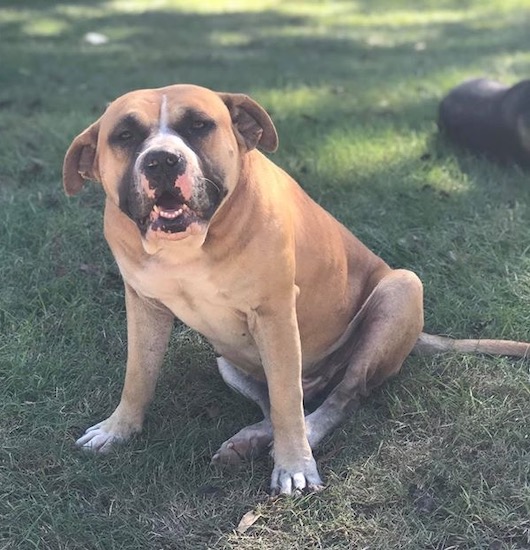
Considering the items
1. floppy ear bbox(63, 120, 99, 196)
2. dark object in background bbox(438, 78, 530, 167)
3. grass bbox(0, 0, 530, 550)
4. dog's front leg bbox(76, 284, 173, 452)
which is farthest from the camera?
dark object in background bbox(438, 78, 530, 167)

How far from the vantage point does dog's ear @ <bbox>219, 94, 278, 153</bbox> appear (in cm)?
297

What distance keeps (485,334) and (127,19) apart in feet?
29.3

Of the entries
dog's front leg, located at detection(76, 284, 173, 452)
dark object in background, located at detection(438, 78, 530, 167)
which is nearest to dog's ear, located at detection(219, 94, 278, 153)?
dog's front leg, located at detection(76, 284, 173, 452)

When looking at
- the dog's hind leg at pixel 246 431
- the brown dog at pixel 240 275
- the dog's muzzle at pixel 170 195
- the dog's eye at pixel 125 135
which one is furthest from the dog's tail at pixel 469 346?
the dog's eye at pixel 125 135

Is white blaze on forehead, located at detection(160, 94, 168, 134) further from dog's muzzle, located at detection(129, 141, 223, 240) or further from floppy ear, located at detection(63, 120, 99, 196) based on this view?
floppy ear, located at detection(63, 120, 99, 196)

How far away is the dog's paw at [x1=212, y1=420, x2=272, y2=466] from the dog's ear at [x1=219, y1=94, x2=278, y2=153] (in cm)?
103

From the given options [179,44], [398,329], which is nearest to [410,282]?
[398,329]

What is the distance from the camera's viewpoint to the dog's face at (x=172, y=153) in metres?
2.65

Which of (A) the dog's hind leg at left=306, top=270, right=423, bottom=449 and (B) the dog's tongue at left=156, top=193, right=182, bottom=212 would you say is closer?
(B) the dog's tongue at left=156, top=193, right=182, bottom=212

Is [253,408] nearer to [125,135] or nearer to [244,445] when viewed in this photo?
[244,445]

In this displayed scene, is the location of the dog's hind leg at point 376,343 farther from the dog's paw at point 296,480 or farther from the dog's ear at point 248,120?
the dog's ear at point 248,120

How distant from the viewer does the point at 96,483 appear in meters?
3.05

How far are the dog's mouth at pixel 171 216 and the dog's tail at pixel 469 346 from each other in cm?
140

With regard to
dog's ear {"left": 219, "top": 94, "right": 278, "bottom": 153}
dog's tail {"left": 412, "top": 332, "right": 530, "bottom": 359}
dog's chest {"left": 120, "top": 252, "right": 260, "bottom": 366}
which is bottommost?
dog's tail {"left": 412, "top": 332, "right": 530, "bottom": 359}
